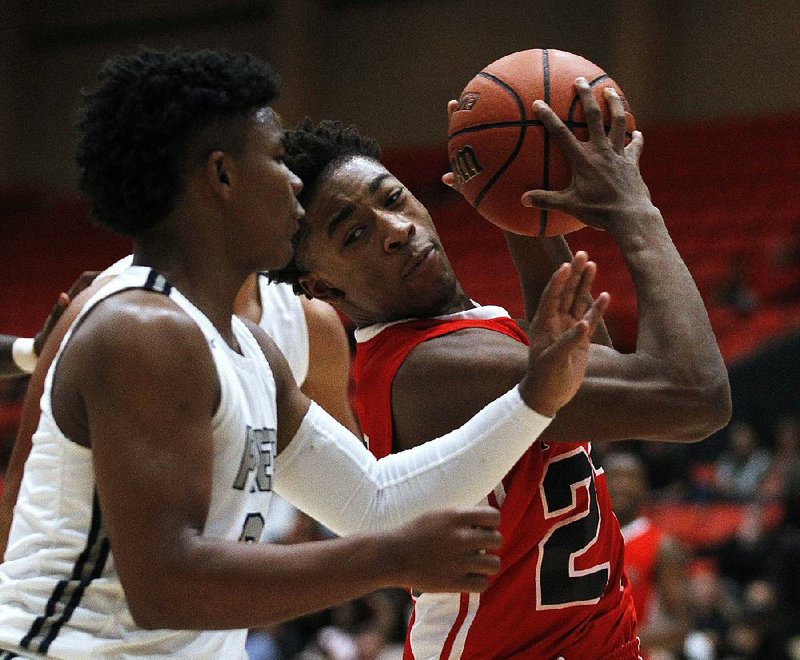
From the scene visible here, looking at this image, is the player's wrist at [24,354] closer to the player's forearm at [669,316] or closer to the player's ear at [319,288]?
the player's ear at [319,288]

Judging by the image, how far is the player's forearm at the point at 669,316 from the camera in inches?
98.5

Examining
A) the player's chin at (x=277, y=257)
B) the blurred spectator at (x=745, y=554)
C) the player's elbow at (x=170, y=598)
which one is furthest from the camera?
the blurred spectator at (x=745, y=554)

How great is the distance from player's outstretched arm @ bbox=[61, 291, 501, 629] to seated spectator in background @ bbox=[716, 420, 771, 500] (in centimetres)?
655

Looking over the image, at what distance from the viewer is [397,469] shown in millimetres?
2414

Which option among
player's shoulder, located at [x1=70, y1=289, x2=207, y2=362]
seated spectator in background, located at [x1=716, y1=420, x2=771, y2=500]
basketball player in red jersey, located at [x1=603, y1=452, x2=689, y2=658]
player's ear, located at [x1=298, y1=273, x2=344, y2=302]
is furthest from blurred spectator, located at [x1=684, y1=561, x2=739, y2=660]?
player's shoulder, located at [x1=70, y1=289, x2=207, y2=362]

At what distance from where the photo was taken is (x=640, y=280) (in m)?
2.59

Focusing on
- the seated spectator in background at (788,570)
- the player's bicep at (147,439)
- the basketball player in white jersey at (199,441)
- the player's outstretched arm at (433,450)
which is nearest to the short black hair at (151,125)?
the basketball player in white jersey at (199,441)

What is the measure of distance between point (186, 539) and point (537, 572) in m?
1.05

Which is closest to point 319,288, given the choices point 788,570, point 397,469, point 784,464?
point 397,469

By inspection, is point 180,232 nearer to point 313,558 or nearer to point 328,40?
point 313,558

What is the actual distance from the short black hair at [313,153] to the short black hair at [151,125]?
0.76 meters

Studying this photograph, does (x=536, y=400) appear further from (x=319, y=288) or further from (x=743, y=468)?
(x=743, y=468)

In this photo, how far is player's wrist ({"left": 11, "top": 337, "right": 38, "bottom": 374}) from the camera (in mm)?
3514

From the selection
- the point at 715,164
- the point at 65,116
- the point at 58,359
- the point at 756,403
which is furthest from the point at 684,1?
the point at 58,359
